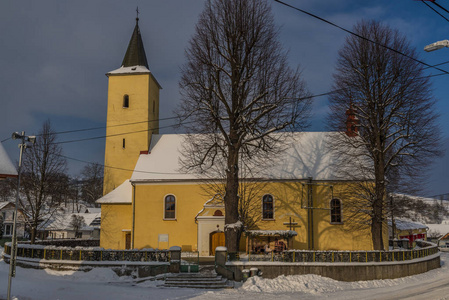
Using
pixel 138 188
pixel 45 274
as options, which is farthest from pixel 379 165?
pixel 45 274

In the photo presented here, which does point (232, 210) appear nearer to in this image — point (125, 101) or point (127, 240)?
point (127, 240)

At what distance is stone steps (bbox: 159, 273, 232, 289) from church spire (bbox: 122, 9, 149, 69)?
2200 cm

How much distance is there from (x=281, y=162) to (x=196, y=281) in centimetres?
1441

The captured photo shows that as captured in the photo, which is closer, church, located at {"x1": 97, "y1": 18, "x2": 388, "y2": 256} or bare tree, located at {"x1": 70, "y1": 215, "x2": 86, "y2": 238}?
church, located at {"x1": 97, "y1": 18, "x2": 388, "y2": 256}

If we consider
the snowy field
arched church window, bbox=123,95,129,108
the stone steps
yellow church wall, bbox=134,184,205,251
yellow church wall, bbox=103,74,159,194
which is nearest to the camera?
the snowy field

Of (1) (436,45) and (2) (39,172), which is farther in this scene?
(2) (39,172)

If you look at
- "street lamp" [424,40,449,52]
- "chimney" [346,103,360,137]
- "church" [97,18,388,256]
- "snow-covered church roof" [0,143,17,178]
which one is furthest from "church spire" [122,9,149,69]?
"street lamp" [424,40,449,52]

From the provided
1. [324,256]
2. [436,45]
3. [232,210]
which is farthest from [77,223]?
[436,45]

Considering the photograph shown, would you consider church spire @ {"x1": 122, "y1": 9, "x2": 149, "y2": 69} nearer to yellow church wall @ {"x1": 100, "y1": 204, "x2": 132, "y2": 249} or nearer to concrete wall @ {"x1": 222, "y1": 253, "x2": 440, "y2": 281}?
yellow church wall @ {"x1": 100, "y1": 204, "x2": 132, "y2": 249}

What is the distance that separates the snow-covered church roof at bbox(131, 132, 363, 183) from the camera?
30.1 metres

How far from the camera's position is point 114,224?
31125 mm

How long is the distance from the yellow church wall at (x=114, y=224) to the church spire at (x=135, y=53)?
1291 cm

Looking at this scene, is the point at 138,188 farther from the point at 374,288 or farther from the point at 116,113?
the point at 374,288

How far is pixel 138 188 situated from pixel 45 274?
10.7 m
